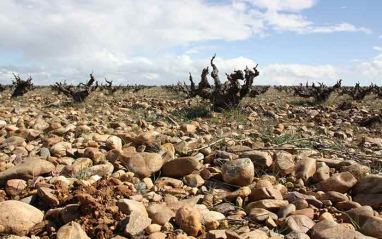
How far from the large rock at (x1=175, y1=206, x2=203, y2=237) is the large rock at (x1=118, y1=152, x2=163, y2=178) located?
971 millimetres

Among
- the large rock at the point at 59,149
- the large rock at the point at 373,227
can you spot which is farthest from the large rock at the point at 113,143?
the large rock at the point at 373,227

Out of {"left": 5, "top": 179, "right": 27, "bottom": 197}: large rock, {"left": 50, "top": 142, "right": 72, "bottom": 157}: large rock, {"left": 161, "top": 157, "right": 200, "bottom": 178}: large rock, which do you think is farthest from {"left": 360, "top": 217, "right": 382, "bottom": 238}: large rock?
{"left": 50, "top": 142, "right": 72, "bottom": 157}: large rock

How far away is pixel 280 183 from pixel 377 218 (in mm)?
1054

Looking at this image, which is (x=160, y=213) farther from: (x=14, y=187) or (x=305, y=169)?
(x=305, y=169)

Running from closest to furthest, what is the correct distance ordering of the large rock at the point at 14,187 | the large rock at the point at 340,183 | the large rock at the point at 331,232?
the large rock at the point at 331,232 < the large rock at the point at 14,187 < the large rock at the point at 340,183

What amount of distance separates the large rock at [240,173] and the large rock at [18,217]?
157 centimetres

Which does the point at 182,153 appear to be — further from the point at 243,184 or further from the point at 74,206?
the point at 74,206

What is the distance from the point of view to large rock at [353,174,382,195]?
272 cm

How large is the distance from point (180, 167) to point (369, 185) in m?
1.67

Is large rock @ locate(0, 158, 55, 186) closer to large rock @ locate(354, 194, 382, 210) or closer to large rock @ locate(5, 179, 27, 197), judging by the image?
large rock @ locate(5, 179, 27, 197)

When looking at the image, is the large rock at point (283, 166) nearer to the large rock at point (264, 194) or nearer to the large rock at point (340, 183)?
the large rock at point (340, 183)

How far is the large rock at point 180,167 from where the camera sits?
3.18m

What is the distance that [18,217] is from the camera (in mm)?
2117

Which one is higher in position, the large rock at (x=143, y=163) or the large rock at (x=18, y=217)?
the large rock at (x=143, y=163)
